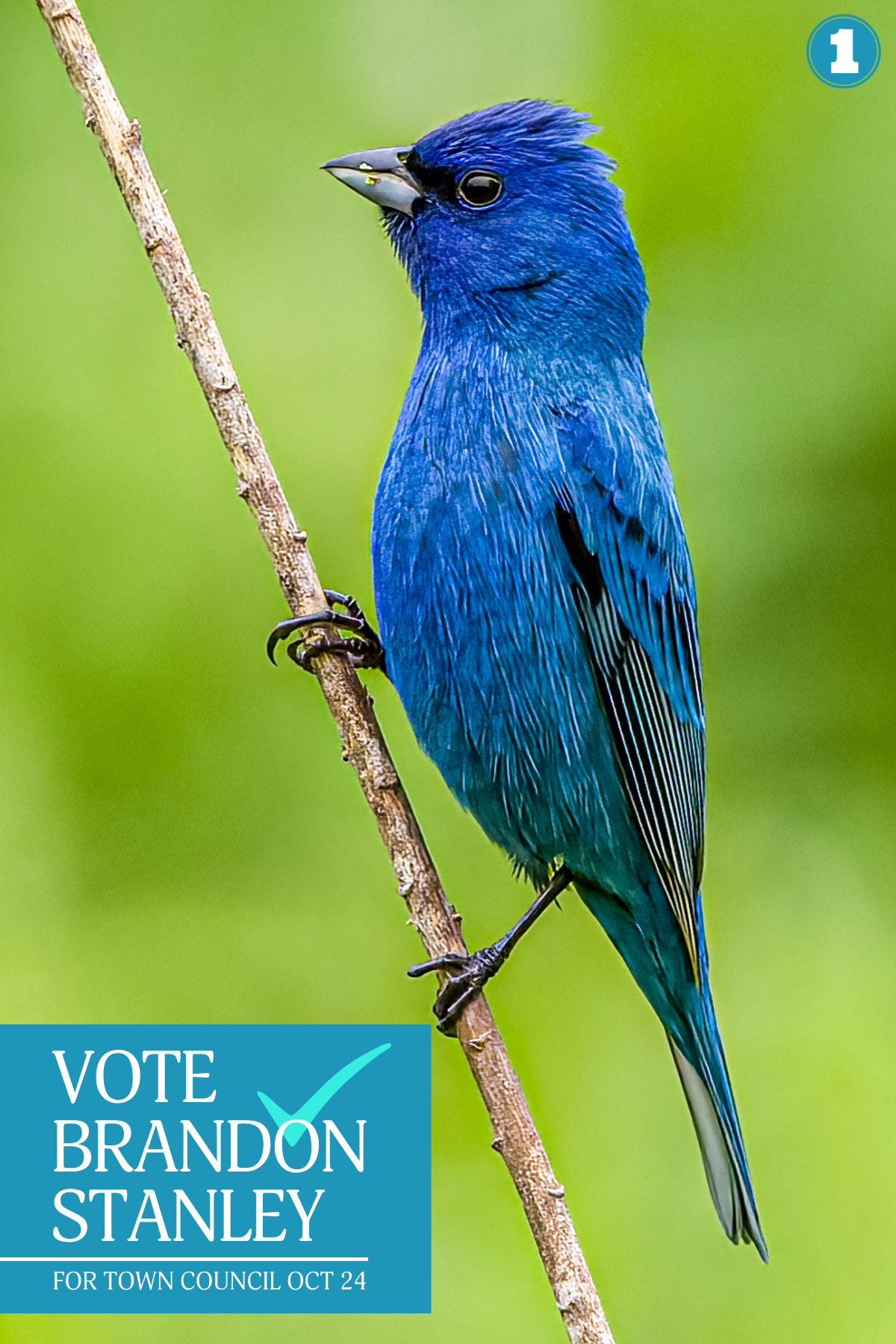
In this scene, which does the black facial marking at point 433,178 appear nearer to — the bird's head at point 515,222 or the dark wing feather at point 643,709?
the bird's head at point 515,222

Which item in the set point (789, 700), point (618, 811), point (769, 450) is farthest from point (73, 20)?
point (789, 700)

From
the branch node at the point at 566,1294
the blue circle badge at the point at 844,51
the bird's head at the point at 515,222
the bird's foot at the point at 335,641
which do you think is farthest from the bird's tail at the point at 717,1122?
the blue circle badge at the point at 844,51

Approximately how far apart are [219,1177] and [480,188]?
2249 millimetres

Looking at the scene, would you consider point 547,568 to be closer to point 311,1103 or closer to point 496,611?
point 496,611

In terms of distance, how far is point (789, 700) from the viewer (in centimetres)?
449

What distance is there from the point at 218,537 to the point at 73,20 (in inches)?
71.7

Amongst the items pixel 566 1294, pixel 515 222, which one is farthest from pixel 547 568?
pixel 566 1294

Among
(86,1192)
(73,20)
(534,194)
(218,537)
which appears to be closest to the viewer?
(73,20)

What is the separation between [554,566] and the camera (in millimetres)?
3299

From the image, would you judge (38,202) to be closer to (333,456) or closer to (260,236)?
(260,236)

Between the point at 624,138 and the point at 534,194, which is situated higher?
the point at 624,138

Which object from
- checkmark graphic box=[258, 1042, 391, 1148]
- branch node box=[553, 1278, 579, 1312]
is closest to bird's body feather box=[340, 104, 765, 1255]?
checkmark graphic box=[258, 1042, 391, 1148]

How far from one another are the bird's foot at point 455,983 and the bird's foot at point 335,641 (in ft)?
2.15

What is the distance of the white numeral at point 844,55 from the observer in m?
3.69
